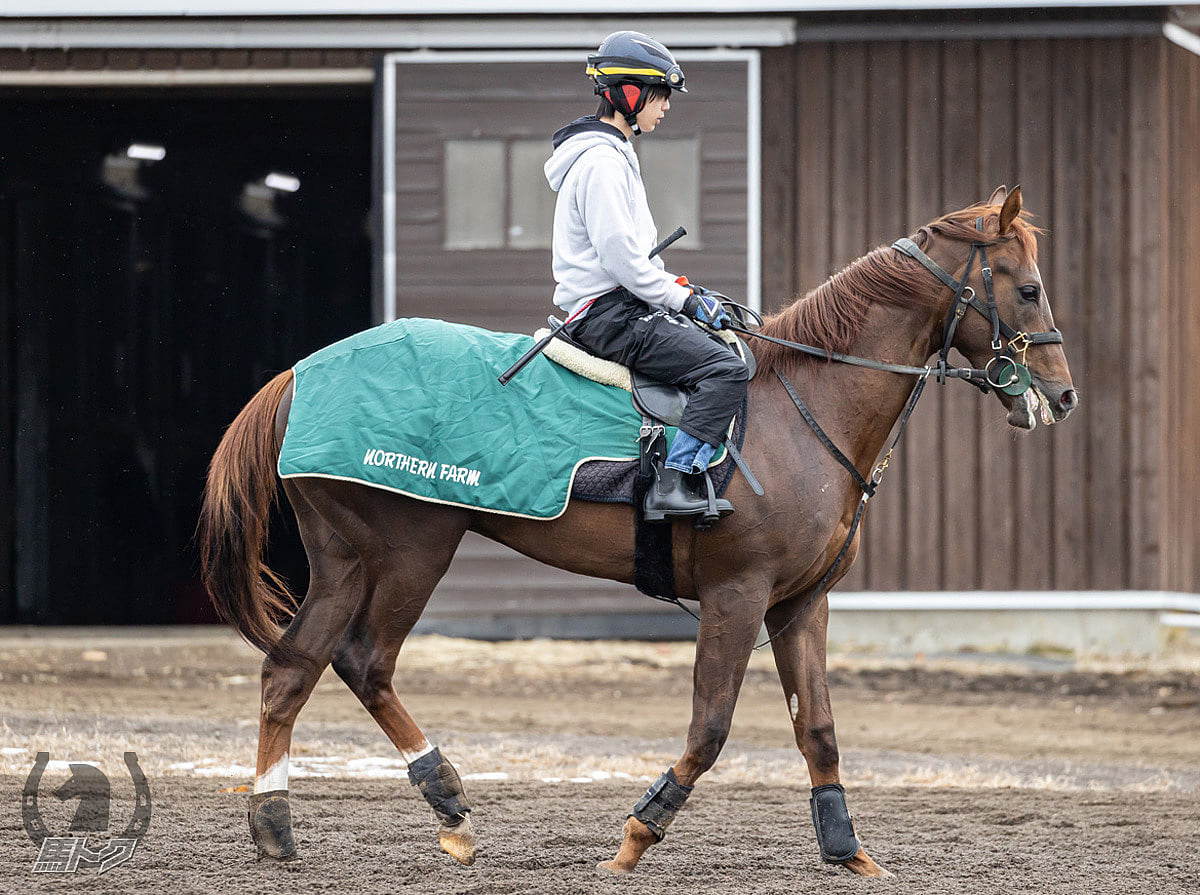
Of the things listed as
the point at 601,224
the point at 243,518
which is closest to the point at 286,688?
the point at 243,518

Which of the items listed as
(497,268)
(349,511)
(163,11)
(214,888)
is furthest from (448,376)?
(163,11)

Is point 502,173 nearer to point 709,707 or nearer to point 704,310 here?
point 704,310

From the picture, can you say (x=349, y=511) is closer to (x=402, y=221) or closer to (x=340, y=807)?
(x=340, y=807)

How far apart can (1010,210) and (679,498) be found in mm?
1477

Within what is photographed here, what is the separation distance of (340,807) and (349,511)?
1.52 m

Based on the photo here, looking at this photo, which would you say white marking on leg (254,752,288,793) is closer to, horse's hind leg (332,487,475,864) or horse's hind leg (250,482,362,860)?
horse's hind leg (250,482,362,860)

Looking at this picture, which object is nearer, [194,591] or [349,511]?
[349,511]

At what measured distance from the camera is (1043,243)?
11203mm

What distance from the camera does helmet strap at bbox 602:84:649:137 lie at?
473cm

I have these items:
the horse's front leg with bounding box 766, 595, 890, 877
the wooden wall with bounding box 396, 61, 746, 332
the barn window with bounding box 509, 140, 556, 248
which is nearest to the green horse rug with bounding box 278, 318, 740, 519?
the horse's front leg with bounding box 766, 595, 890, 877

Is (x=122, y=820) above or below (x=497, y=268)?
below

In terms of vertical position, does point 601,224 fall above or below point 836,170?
below

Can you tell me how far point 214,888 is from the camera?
13.8 ft

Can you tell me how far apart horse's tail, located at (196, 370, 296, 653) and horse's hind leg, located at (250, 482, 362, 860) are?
0.75ft
